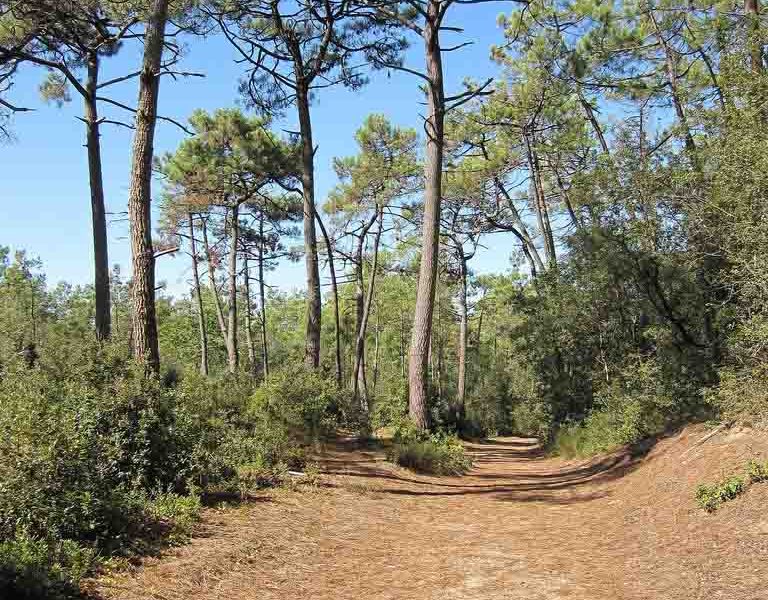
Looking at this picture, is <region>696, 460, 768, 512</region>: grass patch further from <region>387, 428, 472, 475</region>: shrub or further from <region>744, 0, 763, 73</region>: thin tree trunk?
<region>744, 0, 763, 73</region>: thin tree trunk

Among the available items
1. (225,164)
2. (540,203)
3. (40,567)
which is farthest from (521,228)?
(40,567)

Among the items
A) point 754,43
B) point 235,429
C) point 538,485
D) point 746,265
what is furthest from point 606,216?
point 235,429

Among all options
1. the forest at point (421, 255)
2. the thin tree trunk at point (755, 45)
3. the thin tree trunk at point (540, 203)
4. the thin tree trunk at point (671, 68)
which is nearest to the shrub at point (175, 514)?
the forest at point (421, 255)

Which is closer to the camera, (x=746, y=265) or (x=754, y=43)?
(x=746, y=265)

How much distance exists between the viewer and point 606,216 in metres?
11.6

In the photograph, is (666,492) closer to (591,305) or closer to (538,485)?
(538,485)

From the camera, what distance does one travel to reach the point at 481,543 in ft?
19.4

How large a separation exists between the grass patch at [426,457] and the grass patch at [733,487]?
4498mm

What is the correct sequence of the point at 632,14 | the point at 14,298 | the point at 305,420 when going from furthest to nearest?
the point at 14,298 → the point at 632,14 → the point at 305,420

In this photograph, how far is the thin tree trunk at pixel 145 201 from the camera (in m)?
6.96

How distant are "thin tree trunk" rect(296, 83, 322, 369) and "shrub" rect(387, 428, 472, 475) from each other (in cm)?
254

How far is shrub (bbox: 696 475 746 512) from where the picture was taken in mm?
5703

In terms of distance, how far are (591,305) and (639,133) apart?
415 cm

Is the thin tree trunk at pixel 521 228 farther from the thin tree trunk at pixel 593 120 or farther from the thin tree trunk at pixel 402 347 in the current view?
the thin tree trunk at pixel 402 347
